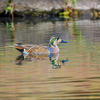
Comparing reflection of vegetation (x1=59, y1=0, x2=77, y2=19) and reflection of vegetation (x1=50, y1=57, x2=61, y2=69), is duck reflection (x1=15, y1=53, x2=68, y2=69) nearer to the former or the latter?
reflection of vegetation (x1=50, y1=57, x2=61, y2=69)

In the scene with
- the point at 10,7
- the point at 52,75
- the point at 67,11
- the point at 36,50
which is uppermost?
the point at 10,7

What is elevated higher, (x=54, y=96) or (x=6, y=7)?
(x=6, y=7)

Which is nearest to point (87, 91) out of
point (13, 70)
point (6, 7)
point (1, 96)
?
point (1, 96)

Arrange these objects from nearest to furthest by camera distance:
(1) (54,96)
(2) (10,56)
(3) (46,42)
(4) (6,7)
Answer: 1. (1) (54,96)
2. (2) (10,56)
3. (3) (46,42)
4. (4) (6,7)

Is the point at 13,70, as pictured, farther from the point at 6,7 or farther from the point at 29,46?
the point at 6,7

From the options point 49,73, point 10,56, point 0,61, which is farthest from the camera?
point 10,56

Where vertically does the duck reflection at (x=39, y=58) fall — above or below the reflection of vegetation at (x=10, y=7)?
below

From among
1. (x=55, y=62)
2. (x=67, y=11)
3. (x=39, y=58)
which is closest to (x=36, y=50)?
(x=39, y=58)

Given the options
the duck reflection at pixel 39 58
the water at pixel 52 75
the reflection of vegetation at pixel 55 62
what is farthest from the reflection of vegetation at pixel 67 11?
the reflection of vegetation at pixel 55 62

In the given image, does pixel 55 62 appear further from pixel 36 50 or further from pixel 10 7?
pixel 10 7

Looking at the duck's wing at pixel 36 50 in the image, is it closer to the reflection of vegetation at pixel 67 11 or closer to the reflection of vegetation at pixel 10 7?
the reflection of vegetation at pixel 10 7

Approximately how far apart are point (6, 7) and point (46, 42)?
15272mm

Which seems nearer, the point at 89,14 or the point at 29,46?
the point at 29,46

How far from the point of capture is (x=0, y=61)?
842cm
